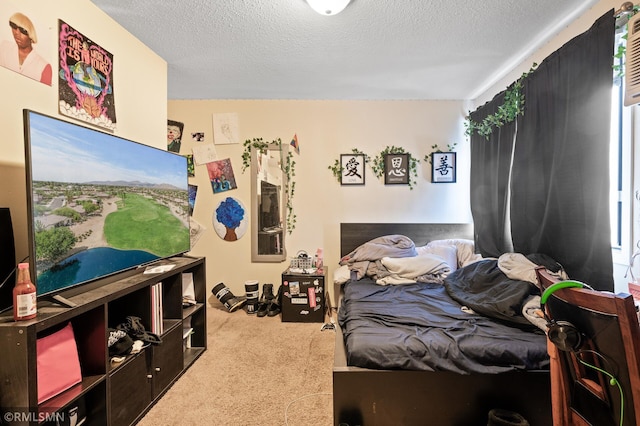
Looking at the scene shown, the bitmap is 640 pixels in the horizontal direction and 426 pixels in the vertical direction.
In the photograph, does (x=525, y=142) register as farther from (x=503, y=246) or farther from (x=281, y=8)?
(x=281, y=8)

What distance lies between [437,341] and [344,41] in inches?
86.3

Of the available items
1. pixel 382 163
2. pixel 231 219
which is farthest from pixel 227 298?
pixel 382 163

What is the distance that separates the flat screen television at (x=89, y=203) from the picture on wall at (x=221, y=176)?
4.51ft

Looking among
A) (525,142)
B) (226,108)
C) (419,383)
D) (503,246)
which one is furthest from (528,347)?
(226,108)

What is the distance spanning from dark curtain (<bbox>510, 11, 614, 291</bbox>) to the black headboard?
1.05 metres

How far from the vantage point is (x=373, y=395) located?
1.50 m

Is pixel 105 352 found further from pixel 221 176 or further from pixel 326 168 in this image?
pixel 326 168

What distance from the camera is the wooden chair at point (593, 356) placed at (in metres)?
0.79

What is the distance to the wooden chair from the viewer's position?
2.59 feet

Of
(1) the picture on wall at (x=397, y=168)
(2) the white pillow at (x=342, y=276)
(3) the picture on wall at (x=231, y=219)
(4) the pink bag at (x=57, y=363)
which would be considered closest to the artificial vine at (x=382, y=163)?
(1) the picture on wall at (x=397, y=168)

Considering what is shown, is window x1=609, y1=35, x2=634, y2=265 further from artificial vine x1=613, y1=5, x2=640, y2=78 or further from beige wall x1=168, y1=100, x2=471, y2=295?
beige wall x1=168, y1=100, x2=471, y2=295

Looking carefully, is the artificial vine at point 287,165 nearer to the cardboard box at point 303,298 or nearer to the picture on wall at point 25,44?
the cardboard box at point 303,298

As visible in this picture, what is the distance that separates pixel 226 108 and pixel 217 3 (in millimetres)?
1733

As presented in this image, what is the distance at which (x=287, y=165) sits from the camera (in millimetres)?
3510
